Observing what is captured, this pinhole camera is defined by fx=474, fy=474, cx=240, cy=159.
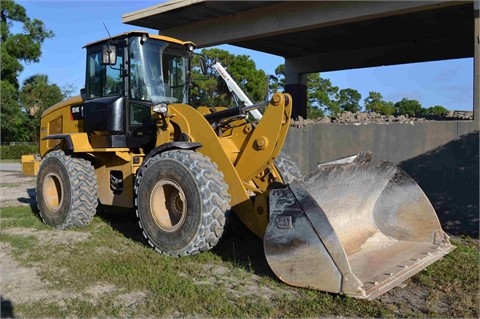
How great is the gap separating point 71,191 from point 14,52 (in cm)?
3064

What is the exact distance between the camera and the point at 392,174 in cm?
575

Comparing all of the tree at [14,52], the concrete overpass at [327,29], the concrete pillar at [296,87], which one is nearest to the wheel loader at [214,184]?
the concrete overpass at [327,29]

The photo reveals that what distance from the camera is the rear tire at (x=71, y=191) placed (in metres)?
7.04

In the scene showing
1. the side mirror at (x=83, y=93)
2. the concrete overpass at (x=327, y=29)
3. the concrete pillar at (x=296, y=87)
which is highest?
the concrete overpass at (x=327, y=29)

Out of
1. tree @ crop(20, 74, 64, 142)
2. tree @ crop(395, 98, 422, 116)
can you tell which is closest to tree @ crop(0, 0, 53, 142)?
tree @ crop(20, 74, 64, 142)

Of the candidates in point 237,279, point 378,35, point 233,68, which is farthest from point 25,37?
point 237,279

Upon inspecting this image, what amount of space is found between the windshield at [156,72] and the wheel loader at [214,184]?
0.02 meters

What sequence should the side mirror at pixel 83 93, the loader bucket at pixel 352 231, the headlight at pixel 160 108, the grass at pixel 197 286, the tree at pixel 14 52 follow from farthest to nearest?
1. the tree at pixel 14 52
2. the side mirror at pixel 83 93
3. the headlight at pixel 160 108
4. the loader bucket at pixel 352 231
5. the grass at pixel 197 286

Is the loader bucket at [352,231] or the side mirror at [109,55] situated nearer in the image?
the loader bucket at [352,231]

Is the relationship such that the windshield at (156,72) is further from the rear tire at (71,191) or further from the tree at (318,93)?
the tree at (318,93)

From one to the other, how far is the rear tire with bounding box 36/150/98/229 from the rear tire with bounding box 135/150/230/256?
4.82ft

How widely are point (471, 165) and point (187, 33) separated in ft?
29.6

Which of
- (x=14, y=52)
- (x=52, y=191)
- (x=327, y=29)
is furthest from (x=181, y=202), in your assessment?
(x=14, y=52)

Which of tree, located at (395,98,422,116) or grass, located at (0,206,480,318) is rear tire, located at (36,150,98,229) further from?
tree, located at (395,98,422,116)
